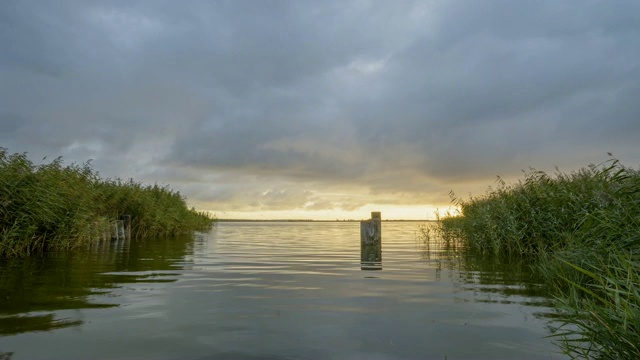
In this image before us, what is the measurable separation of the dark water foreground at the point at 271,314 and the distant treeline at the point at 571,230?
26.7 inches

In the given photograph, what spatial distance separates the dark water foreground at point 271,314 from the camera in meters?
4.30

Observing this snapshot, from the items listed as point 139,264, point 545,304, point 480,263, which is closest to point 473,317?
point 545,304

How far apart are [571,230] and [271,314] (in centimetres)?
996

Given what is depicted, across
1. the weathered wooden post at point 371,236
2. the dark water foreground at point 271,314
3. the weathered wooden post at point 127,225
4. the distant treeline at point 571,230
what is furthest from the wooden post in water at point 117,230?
the distant treeline at point 571,230

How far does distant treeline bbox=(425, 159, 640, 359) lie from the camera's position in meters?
5.38

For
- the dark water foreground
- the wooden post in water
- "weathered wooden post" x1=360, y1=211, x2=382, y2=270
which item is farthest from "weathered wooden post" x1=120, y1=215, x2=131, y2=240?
"weathered wooden post" x1=360, y1=211, x2=382, y2=270

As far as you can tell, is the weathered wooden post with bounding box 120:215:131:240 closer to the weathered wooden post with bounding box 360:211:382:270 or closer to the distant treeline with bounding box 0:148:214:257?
the distant treeline with bounding box 0:148:214:257

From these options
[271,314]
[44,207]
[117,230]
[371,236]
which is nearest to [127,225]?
[117,230]

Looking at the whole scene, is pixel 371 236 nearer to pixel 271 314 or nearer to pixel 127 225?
pixel 271 314

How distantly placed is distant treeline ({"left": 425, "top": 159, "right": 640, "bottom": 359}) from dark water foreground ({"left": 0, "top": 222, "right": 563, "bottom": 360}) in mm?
679

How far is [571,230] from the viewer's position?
12.2 meters

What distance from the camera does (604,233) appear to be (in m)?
7.55

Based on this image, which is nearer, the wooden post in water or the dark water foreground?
the dark water foreground

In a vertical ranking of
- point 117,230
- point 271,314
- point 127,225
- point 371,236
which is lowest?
point 271,314
